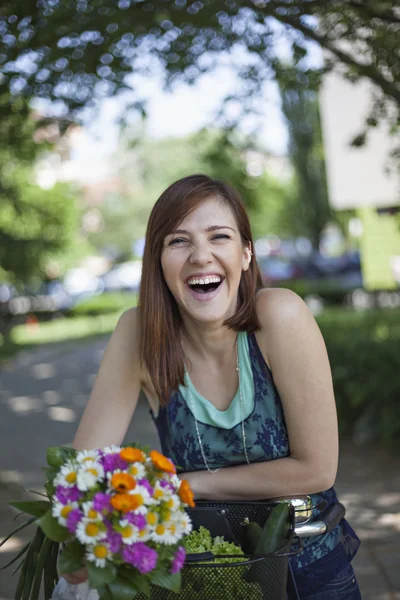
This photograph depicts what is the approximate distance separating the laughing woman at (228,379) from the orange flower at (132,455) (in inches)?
25.6

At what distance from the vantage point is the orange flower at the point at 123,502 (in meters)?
1.43

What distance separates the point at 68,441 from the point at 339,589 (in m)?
6.52

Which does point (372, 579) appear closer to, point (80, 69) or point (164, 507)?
point (164, 507)

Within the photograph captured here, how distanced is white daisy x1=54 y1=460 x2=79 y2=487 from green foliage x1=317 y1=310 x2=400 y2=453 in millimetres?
5655

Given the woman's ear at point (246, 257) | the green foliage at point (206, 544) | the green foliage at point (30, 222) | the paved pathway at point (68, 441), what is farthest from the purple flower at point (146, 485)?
the green foliage at point (30, 222)

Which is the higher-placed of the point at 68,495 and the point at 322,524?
the point at 68,495

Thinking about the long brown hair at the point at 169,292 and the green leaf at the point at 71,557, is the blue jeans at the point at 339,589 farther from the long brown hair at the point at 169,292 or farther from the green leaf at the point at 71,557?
the green leaf at the point at 71,557

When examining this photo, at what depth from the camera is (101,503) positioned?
1436 millimetres

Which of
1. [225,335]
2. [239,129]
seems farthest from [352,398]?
[225,335]

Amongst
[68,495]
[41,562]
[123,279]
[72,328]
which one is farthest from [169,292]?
[123,279]

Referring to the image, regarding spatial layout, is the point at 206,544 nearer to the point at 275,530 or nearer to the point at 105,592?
the point at 275,530

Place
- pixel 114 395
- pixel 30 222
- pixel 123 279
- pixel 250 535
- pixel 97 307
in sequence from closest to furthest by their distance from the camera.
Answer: pixel 250 535 < pixel 114 395 < pixel 30 222 < pixel 97 307 < pixel 123 279

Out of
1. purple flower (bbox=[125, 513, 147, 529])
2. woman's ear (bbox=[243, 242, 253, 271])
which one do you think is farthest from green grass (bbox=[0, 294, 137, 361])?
purple flower (bbox=[125, 513, 147, 529])

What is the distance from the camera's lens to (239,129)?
23.0 ft
